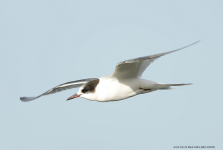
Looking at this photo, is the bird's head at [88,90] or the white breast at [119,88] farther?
the bird's head at [88,90]

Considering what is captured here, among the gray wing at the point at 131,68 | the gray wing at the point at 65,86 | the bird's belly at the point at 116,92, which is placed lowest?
the bird's belly at the point at 116,92

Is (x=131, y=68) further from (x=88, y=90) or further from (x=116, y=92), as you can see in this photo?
(x=88, y=90)

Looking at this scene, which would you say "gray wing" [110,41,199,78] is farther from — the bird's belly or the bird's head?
the bird's head

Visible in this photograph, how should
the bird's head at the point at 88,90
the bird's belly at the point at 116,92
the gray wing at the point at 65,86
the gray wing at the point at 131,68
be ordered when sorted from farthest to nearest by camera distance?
the gray wing at the point at 65,86 < the bird's head at the point at 88,90 < the bird's belly at the point at 116,92 < the gray wing at the point at 131,68

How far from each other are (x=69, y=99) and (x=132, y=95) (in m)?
2.10

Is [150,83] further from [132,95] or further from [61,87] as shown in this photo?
[61,87]

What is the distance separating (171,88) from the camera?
35.2 feet

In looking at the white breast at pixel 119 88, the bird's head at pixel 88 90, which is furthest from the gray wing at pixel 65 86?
the white breast at pixel 119 88

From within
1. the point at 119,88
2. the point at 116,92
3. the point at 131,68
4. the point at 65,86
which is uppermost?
the point at 131,68

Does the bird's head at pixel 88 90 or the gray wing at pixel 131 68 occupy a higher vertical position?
the gray wing at pixel 131 68

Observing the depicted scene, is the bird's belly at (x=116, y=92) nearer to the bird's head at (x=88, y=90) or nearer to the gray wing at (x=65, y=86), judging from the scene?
the bird's head at (x=88, y=90)

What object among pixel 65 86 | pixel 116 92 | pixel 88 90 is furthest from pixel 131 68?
pixel 65 86

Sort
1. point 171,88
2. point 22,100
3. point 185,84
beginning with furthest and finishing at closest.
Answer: point 22,100 → point 171,88 → point 185,84

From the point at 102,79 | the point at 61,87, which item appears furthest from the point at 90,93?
the point at 61,87
